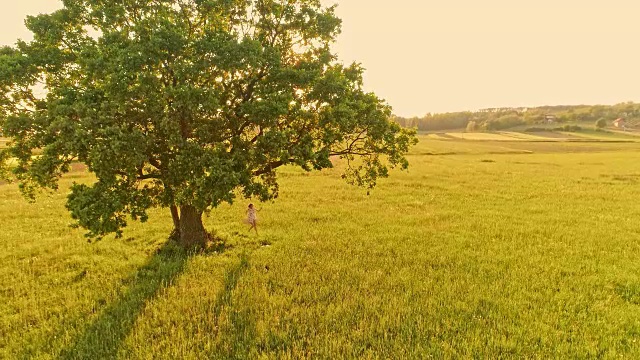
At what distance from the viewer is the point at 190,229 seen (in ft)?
51.9

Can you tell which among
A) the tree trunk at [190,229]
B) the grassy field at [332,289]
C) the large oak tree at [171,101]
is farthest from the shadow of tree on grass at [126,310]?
the large oak tree at [171,101]

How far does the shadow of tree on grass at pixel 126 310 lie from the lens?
28.0ft

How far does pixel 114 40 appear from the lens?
36.0 feet

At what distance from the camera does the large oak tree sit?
10.2 metres

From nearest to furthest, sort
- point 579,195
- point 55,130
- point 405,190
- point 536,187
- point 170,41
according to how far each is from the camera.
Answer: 1. point 55,130
2. point 170,41
3. point 579,195
4. point 405,190
5. point 536,187

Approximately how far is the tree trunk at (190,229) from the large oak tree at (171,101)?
2.76 meters

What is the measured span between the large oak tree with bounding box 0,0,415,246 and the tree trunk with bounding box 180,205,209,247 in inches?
109

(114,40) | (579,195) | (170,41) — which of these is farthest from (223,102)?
(579,195)

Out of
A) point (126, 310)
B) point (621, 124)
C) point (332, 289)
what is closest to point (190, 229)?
point (126, 310)

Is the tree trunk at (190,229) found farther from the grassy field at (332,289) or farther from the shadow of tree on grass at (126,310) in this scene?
the grassy field at (332,289)

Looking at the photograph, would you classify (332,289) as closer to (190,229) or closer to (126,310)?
(126,310)

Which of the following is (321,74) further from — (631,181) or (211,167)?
(631,181)

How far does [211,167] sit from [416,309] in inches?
312

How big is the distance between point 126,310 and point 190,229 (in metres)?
5.80
